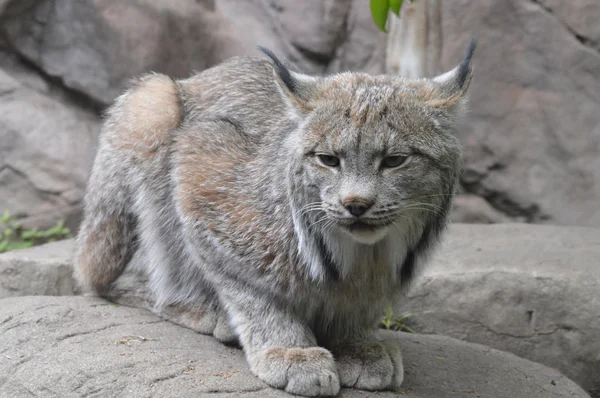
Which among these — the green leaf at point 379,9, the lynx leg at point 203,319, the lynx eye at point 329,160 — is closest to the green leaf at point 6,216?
the lynx leg at point 203,319

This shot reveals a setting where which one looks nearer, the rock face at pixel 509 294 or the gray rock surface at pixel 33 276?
the rock face at pixel 509 294

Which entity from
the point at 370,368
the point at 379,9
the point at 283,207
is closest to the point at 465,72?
the point at 283,207

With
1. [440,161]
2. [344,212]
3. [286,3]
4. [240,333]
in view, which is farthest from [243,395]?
[286,3]

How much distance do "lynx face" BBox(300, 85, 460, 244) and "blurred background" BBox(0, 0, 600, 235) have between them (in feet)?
12.1

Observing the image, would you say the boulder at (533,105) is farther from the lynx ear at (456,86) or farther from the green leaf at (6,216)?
the green leaf at (6,216)

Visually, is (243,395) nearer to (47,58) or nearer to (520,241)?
(520,241)

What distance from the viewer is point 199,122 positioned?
4.54m

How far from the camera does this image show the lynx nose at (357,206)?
316 cm

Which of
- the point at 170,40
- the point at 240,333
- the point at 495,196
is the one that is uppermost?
the point at 170,40

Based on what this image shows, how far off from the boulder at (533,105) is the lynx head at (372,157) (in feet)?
12.7

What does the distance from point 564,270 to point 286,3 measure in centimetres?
408

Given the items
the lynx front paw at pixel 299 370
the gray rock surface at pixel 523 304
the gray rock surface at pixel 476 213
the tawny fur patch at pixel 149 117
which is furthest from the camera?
the gray rock surface at pixel 476 213

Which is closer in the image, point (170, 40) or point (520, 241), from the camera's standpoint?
point (520, 241)

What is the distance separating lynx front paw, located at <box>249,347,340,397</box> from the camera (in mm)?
3445
